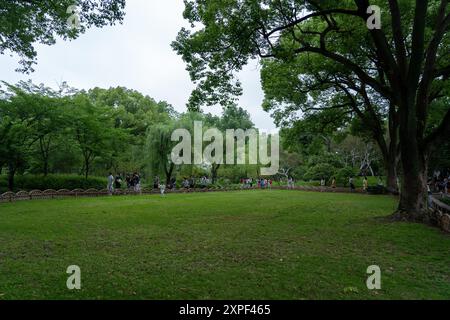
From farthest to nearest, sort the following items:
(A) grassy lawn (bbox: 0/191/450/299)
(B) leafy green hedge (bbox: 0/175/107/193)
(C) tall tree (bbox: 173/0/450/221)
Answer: (B) leafy green hedge (bbox: 0/175/107/193), (C) tall tree (bbox: 173/0/450/221), (A) grassy lawn (bbox: 0/191/450/299)

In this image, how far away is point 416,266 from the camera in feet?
18.8

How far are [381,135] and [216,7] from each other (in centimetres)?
1560

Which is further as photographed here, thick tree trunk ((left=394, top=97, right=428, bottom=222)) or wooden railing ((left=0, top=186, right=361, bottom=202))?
wooden railing ((left=0, top=186, right=361, bottom=202))

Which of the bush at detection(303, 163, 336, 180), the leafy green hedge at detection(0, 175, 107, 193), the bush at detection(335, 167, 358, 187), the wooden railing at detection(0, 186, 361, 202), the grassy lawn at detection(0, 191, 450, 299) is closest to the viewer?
the grassy lawn at detection(0, 191, 450, 299)

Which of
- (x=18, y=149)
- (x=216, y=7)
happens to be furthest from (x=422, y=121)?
(x=18, y=149)

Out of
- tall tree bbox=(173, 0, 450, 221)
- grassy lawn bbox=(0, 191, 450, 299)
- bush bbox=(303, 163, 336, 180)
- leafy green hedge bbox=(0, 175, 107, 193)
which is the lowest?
grassy lawn bbox=(0, 191, 450, 299)

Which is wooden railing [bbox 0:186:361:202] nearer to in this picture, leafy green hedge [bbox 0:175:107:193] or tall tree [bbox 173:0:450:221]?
leafy green hedge [bbox 0:175:107:193]

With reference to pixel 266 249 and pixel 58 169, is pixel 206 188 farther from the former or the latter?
pixel 266 249

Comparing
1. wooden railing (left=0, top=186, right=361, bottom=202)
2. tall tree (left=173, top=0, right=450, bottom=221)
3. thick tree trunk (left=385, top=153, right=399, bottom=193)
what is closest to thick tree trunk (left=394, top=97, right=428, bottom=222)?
tall tree (left=173, top=0, right=450, bottom=221)

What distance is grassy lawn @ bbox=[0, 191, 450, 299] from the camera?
445cm

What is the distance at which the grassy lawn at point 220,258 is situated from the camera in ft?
14.6

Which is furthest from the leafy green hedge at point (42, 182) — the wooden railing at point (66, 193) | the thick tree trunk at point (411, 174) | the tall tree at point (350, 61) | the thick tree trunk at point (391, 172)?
the thick tree trunk at point (391, 172)

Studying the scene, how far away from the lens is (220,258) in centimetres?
600
